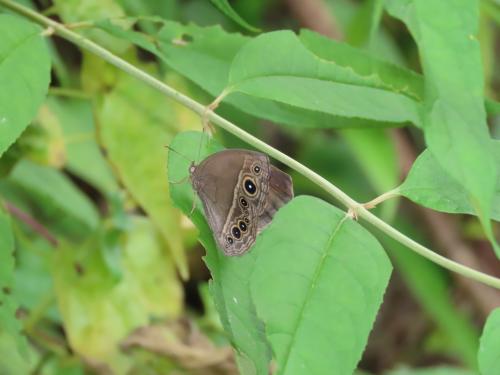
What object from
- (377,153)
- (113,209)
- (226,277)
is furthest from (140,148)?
(377,153)

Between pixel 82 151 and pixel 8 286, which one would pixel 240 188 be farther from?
pixel 82 151

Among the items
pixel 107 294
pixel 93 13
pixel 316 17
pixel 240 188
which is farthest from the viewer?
pixel 316 17

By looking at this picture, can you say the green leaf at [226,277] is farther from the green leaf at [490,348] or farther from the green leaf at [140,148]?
the green leaf at [140,148]

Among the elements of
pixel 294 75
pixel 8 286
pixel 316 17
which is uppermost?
Answer: pixel 316 17

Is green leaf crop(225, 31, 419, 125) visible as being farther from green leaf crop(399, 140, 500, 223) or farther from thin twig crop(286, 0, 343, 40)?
thin twig crop(286, 0, 343, 40)

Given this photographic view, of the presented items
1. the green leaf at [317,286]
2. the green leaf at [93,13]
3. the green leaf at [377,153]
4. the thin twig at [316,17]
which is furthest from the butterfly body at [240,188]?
the thin twig at [316,17]

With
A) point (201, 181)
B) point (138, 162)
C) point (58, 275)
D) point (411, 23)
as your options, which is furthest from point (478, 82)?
point (58, 275)

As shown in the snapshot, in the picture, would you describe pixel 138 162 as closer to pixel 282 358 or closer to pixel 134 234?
pixel 134 234

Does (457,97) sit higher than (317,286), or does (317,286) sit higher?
(457,97)

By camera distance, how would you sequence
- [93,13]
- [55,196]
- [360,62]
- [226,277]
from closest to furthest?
1. [226,277]
2. [360,62]
3. [93,13]
4. [55,196]
